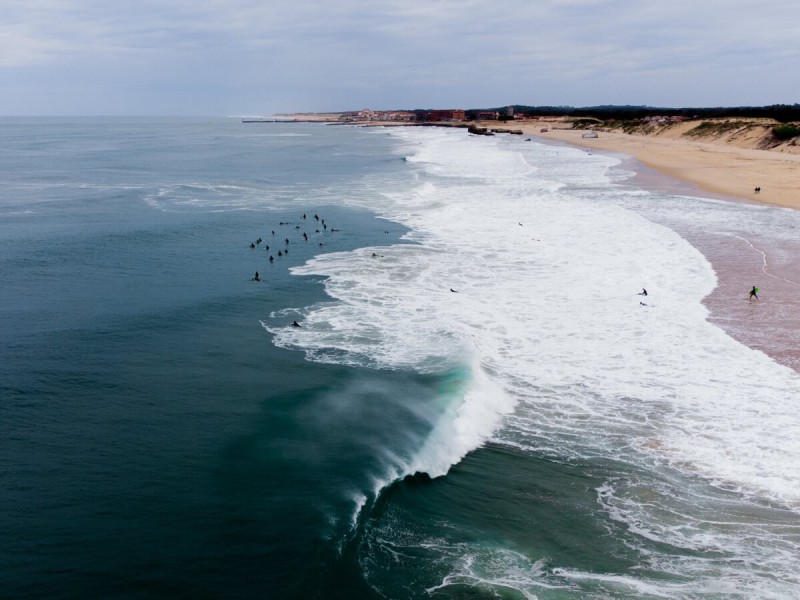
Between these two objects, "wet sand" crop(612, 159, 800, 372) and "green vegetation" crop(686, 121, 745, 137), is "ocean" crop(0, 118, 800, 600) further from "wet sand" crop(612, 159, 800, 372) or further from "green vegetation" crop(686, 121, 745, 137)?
"green vegetation" crop(686, 121, 745, 137)

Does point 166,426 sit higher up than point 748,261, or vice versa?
point 748,261

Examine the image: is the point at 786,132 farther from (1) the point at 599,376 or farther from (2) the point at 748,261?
(1) the point at 599,376

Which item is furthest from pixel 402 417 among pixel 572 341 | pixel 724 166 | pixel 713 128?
pixel 713 128

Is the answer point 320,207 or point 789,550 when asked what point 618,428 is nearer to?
point 789,550

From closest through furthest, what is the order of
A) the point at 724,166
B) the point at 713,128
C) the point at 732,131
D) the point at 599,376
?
the point at 599,376
the point at 724,166
the point at 732,131
the point at 713,128

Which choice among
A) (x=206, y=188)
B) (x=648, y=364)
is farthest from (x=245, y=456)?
(x=206, y=188)

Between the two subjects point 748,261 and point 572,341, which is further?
point 748,261

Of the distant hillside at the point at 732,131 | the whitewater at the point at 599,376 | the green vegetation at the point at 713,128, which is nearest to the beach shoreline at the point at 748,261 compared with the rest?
the whitewater at the point at 599,376
